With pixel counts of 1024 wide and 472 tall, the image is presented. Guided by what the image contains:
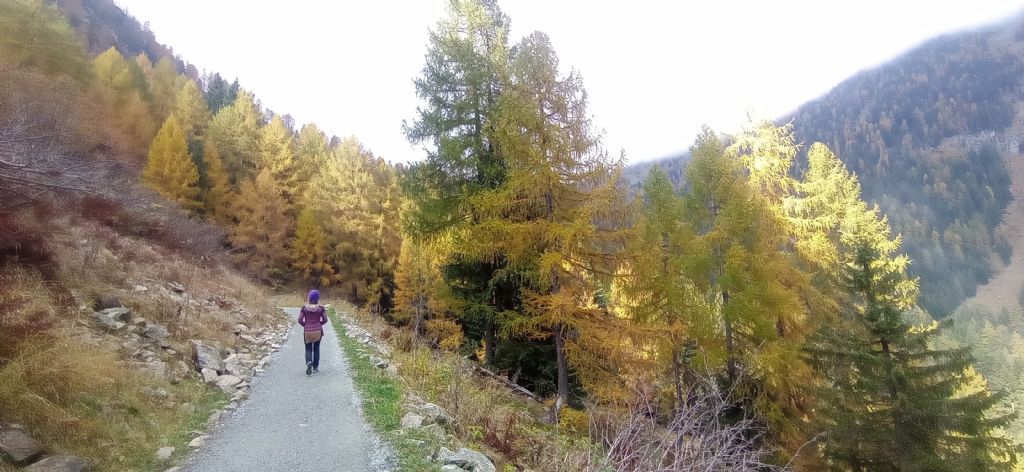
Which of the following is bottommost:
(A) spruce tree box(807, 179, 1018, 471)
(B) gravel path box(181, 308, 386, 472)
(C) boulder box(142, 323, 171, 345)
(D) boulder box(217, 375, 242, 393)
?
(A) spruce tree box(807, 179, 1018, 471)

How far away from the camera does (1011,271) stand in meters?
145

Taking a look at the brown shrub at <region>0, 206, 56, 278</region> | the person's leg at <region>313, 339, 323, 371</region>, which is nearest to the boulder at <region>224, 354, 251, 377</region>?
the person's leg at <region>313, 339, 323, 371</region>

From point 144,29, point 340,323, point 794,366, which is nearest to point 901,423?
point 794,366

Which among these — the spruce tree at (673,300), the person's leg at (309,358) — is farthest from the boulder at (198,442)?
the spruce tree at (673,300)

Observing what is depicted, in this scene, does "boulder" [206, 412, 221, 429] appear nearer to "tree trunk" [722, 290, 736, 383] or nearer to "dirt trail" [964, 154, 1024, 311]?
"tree trunk" [722, 290, 736, 383]

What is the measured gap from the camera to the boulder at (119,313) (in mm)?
7912

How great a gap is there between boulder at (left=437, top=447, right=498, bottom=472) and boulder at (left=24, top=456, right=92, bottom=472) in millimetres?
3202

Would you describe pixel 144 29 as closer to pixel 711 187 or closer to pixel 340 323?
pixel 340 323

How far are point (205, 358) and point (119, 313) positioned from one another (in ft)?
5.39

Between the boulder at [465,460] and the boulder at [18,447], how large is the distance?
3527 mm

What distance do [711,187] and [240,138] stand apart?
35198mm

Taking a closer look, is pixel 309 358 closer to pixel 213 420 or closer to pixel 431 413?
pixel 213 420

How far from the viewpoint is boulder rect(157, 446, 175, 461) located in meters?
4.89

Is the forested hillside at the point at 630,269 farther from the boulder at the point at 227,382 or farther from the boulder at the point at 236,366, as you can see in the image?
the boulder at the point at 236,366
